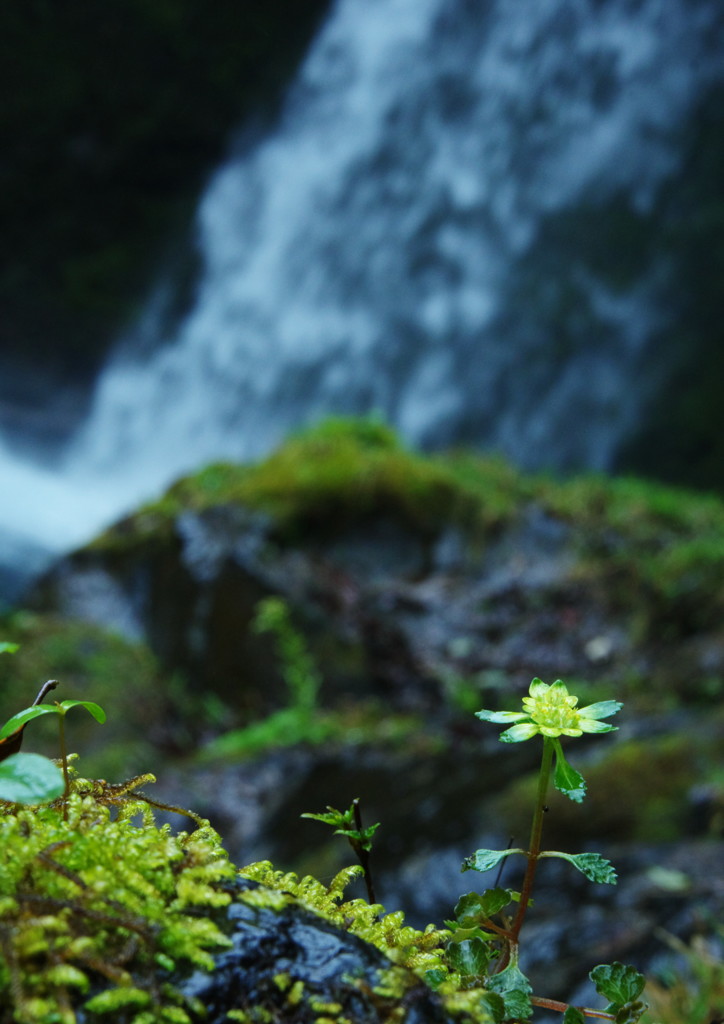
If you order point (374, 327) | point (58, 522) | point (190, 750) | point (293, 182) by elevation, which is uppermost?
point (293, 182)

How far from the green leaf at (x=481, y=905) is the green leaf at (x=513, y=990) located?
0.15ft

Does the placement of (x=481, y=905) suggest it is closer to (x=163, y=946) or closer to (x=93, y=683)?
(x=163, y=946)

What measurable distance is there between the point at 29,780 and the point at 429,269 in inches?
557

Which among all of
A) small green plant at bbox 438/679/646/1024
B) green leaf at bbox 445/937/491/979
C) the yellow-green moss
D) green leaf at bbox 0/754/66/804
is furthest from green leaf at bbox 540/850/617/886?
green leaf at bbox 0/754/66/804

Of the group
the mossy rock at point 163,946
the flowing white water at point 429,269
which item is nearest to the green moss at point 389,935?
the mossy rock at point 163,946

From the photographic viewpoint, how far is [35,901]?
1.84 feet

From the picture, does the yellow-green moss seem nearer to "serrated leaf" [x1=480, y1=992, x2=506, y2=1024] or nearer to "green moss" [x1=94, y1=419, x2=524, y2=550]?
"serrated leaf" [x1=480, y1=992, x2=506, y2=1024]

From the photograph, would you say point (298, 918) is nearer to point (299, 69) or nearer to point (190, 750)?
point (190, 750)

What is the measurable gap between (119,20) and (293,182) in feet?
17.5


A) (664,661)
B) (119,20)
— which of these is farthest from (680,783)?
(119,20)

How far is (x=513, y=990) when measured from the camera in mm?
668

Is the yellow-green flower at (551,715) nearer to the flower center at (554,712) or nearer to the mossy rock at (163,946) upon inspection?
the flower center at (554,712)

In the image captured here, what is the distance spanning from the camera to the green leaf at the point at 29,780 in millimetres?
542

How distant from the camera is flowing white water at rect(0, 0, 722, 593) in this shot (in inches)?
511
